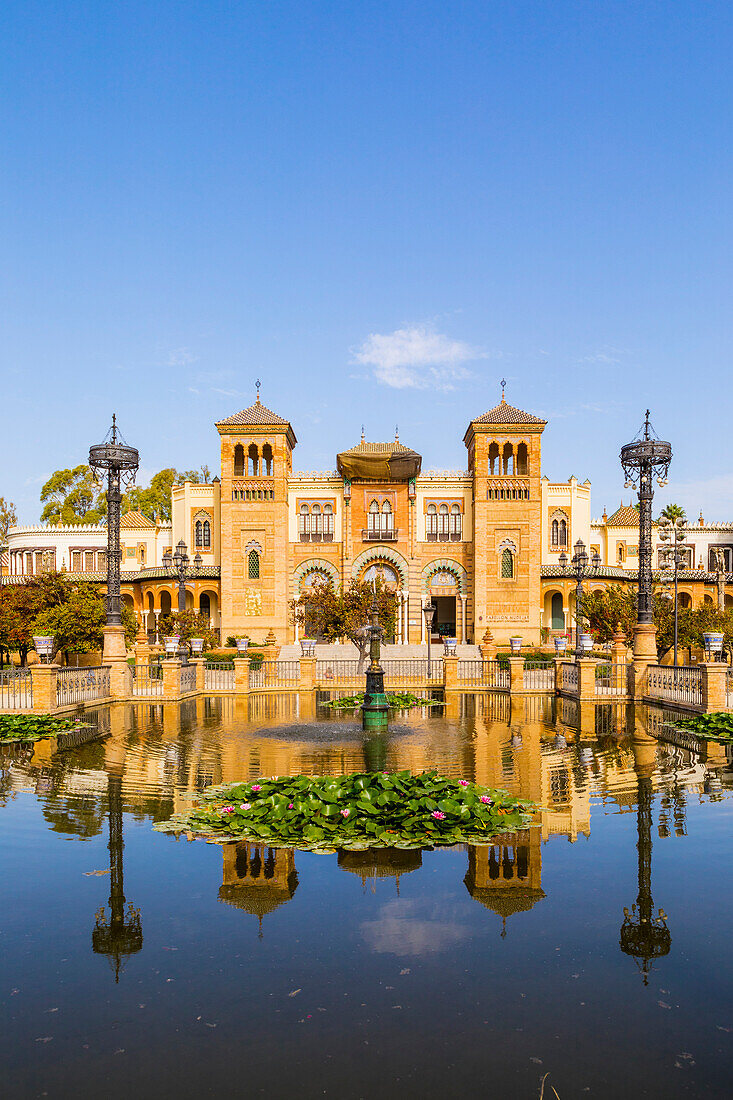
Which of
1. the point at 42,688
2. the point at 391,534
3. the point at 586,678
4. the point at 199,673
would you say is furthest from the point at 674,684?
the point at 391,534

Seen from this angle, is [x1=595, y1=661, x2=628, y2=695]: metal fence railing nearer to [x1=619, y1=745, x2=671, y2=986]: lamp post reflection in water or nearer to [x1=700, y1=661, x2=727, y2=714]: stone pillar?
[x1=700, y1=661, x2=727, y2=714]: stone pillar

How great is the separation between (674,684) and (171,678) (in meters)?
13.9

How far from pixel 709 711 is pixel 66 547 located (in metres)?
54.1

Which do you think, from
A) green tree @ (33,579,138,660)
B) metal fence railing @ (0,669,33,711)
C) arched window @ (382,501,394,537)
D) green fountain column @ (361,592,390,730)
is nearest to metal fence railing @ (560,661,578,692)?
green fountain column @ (361,592,390,730)

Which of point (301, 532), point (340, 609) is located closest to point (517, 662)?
point (340, 609)

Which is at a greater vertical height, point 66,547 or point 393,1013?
point 66,547

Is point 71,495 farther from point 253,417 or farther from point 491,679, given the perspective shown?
point 491,679

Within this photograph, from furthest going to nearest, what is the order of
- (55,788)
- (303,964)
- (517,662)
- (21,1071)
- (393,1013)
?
(517,662) < (55,788) < (303,964) < (393,1013) < (21,1071)

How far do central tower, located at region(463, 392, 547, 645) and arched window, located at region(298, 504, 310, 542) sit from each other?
11.6 meters

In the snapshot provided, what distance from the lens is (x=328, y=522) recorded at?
2168 inches

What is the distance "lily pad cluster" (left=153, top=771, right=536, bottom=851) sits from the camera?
8.43m

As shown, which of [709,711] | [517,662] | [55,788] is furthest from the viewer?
[517,662]

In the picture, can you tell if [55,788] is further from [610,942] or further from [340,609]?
[340,609]

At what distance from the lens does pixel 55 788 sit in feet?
36.7
